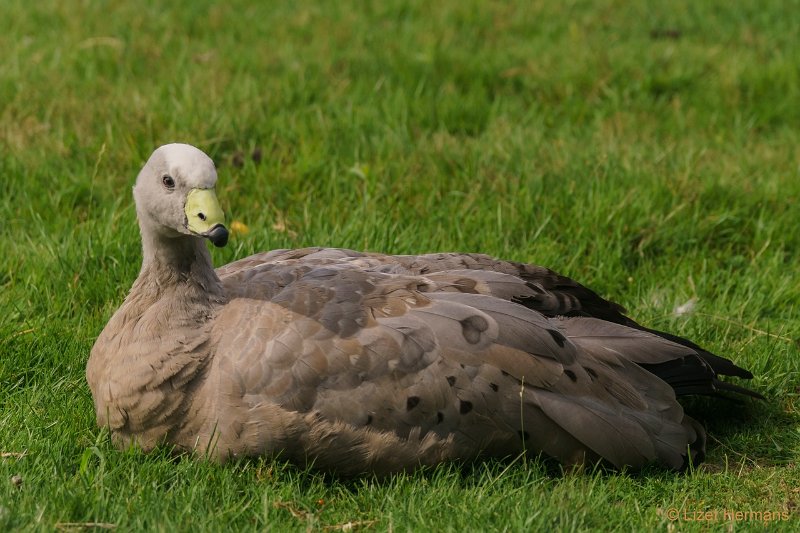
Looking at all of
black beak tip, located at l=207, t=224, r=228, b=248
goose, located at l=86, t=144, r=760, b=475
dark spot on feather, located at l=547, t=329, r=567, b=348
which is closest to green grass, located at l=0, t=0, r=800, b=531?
goose, located at l=86, t=144, r=760, b=475

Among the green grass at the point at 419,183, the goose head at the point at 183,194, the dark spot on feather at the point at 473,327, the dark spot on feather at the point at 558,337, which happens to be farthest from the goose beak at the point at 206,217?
the dark spot on feather at the point at 558,337

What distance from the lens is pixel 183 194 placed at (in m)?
4.16

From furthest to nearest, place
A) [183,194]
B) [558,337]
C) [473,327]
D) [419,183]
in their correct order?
[419,183] < [558,337] < [473,327] < [183,194]

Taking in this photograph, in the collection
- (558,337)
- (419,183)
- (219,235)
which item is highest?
(219,235)

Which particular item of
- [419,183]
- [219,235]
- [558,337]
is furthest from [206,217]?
[419,183]

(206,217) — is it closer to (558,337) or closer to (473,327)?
(473,327)

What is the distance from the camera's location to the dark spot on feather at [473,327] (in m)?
4.36

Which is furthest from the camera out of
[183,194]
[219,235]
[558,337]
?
[558,337]

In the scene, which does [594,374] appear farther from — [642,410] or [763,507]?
[763,507]

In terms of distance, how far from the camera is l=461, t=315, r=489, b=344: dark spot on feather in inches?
172

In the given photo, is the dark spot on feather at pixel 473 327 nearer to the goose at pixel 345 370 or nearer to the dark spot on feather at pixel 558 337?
the goose at pixel 345 370

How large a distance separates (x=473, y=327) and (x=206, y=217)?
3.66ft

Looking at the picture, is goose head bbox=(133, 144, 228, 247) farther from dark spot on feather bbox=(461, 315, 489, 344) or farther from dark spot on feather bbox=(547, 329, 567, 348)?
dark spot on feather bbox=(547, 329, 567, 348)

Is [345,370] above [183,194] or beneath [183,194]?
beneath
